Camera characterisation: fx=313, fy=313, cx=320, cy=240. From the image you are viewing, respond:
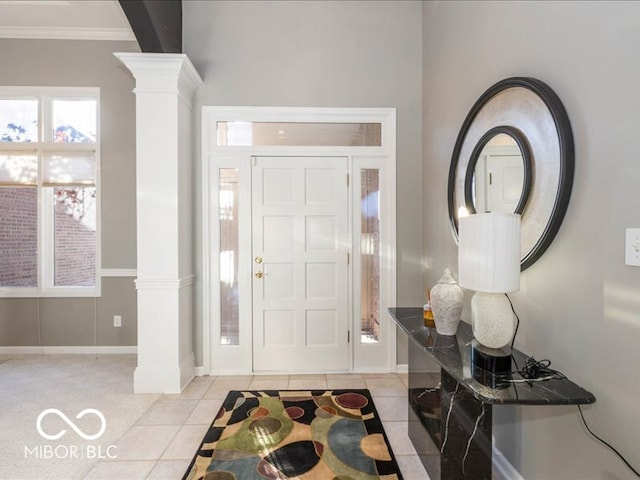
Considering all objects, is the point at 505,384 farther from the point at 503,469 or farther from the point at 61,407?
the point at 61,407

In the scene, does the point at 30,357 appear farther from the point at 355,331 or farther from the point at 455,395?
the point at 455,395

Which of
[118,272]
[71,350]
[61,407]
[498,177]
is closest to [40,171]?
[118,272]

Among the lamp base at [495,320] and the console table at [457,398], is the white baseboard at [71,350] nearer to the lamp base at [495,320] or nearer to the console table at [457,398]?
the console table at [457,398]

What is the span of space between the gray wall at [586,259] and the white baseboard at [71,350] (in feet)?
11.5

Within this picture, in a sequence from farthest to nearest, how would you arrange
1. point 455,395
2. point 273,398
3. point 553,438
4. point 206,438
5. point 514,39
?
1. point 273,398
2. point 206,438
3. point 514,39
4. point 455,395
5. point 553,438

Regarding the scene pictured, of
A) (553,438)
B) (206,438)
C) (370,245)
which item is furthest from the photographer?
(370,245)

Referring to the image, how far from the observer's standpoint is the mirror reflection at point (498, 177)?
1.57 m

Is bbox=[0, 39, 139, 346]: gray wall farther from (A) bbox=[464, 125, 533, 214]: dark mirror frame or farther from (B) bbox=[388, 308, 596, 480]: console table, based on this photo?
(A) bbox=[464, 125, 533, 214]: dark mirror frame

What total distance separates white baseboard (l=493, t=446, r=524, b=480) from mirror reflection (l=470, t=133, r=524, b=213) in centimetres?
133

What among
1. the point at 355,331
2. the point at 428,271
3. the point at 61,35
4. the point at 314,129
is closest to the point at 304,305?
the point at 355,331

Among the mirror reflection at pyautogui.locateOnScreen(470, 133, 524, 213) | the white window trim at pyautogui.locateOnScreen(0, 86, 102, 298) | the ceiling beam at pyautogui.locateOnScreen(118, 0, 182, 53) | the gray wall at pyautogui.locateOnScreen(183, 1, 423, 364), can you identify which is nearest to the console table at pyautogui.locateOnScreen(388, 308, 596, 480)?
the mirror reflection at pyautogui.locateOnScreen(470, 133, 524, 213)

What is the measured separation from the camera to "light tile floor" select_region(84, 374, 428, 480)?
1741mm

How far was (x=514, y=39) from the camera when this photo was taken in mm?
1638

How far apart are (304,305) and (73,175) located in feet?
9.35
